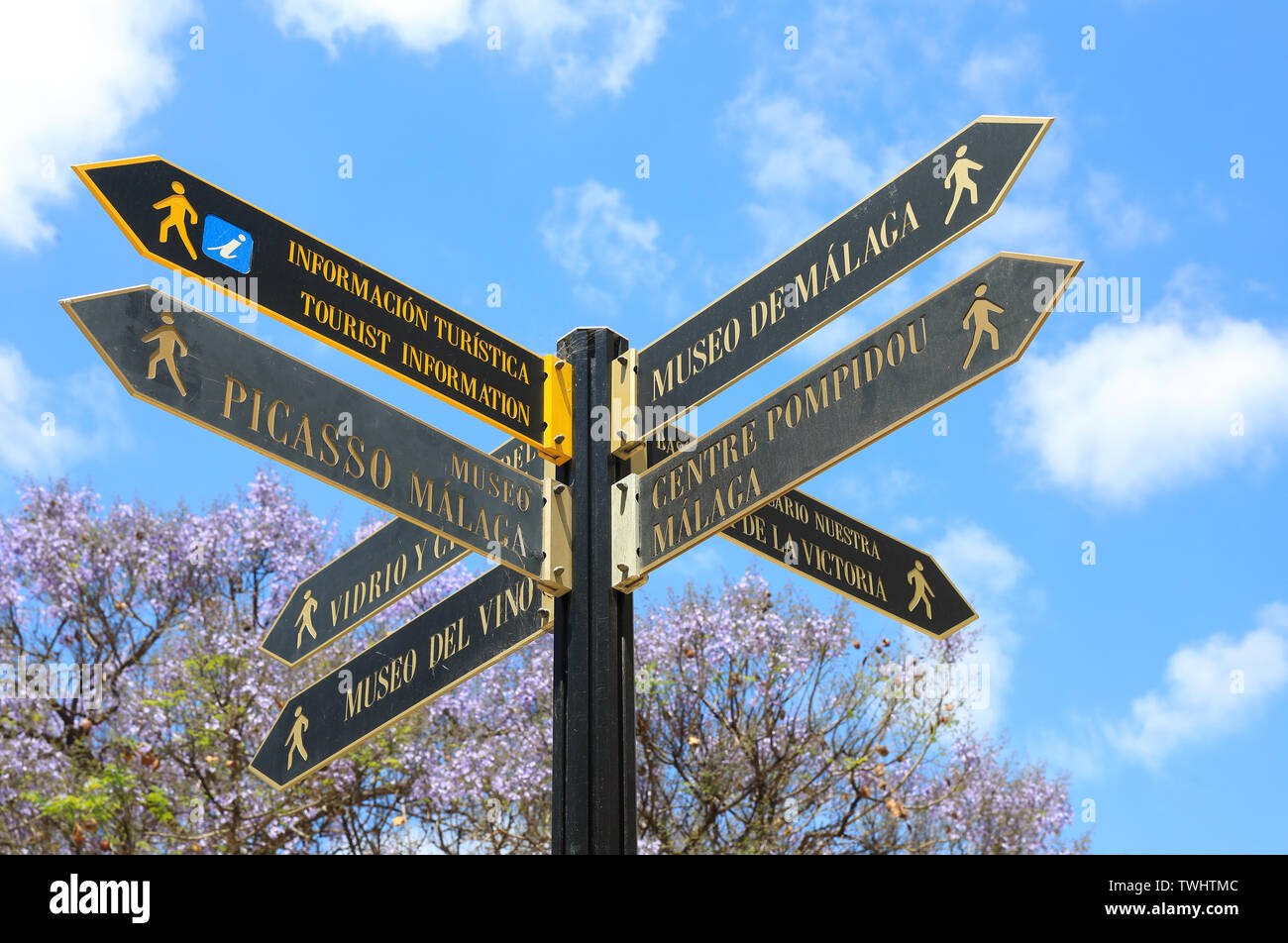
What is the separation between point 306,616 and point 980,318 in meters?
2.60

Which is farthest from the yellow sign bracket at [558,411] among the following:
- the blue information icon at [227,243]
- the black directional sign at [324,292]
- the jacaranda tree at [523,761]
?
the jacaranda tree at [523,761]

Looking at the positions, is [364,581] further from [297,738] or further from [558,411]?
[558,411]

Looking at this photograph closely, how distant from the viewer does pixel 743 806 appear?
35.8 ft

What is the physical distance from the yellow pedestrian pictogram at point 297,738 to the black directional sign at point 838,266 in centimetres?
162

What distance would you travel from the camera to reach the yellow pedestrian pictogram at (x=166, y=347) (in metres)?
3.11

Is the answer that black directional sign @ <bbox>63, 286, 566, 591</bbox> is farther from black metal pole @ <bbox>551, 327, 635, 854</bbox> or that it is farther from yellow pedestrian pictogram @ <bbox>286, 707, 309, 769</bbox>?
yellow pedestrian pictogram @ <bbox>286, 707, 309, 769</bbox>

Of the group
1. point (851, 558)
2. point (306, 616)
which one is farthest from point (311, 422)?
point (851, 558)

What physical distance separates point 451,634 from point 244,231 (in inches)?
57.8

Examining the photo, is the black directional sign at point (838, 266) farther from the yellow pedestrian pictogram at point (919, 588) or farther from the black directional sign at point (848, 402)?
the yellow pedestrian pictogram at point (919, 588)

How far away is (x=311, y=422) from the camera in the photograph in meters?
3.39

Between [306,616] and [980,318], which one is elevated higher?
[980,318]
